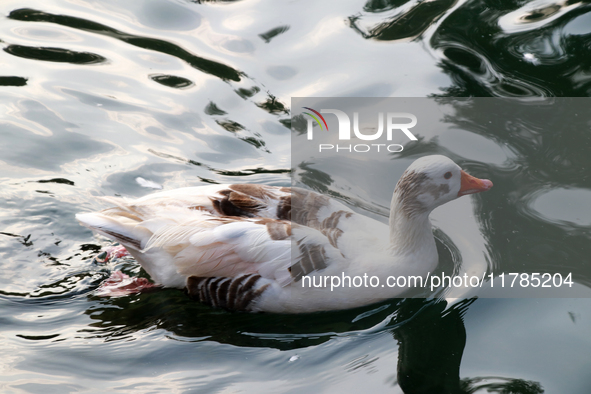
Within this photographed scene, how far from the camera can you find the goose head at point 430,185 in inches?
185

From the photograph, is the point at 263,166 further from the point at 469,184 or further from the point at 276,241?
the point at 469,184

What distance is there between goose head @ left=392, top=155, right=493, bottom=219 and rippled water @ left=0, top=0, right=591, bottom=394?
26.3 inches

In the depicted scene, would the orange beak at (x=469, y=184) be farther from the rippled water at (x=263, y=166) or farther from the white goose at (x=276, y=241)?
the rippled water at (x=263, y=166)

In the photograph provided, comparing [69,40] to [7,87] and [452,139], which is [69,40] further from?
[452,139]

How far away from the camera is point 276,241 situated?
452 centimetres

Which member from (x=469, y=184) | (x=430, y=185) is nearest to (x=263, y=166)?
(x=430, y=185)

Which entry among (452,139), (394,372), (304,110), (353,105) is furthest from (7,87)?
(394,372)

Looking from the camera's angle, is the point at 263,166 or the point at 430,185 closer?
the point at 430,185

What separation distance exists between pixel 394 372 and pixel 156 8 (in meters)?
7.02

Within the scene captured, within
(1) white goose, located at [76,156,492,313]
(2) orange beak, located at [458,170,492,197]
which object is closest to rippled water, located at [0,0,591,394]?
(1) white goose, located at [76,156,492,313]

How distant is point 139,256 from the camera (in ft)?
15.9

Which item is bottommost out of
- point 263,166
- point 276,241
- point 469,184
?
point 276,241

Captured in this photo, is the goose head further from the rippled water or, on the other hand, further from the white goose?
the rippled water

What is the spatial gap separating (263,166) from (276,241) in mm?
2163
